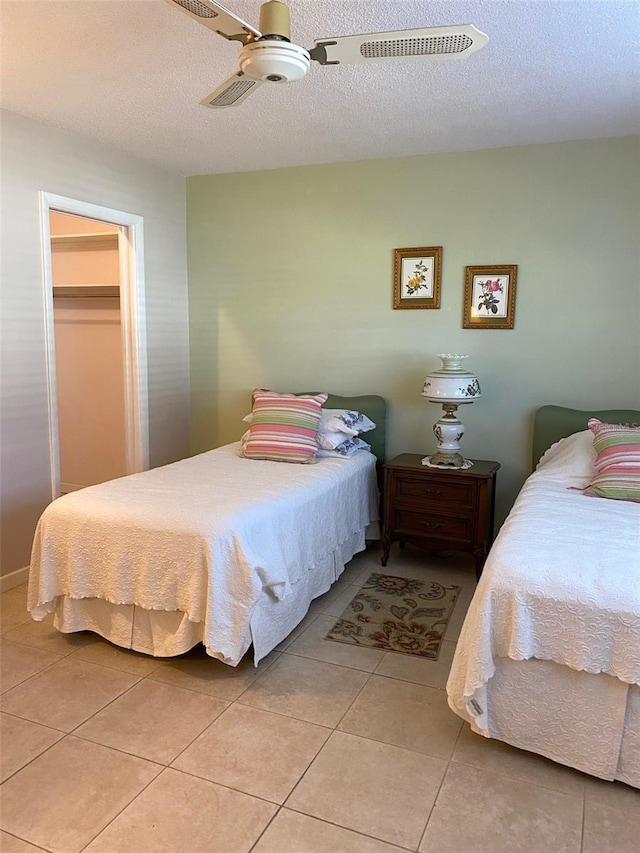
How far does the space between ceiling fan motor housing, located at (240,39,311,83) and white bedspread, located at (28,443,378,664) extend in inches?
62.6

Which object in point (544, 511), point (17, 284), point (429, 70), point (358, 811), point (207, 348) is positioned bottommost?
point (358, 811)

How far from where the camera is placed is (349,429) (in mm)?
3719

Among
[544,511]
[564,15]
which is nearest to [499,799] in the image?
[544,511]

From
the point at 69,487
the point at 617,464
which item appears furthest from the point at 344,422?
the point at 69,487

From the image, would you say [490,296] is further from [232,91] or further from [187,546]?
[187,546]

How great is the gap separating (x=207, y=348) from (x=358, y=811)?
11.1ft

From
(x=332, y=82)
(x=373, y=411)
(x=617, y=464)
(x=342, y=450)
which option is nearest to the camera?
(x=332, y=82)

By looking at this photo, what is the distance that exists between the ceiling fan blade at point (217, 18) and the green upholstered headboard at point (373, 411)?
8.16ft

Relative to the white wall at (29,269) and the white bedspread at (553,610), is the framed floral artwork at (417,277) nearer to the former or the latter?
the white wall at (29,269)

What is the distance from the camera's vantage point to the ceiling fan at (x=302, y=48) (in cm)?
168

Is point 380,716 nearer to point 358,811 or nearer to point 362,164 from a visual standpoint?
point 358,811

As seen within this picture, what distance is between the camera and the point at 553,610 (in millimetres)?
1879

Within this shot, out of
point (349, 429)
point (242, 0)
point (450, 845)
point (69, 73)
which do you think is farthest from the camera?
point (349, 429)

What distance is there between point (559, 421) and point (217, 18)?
274 cm
